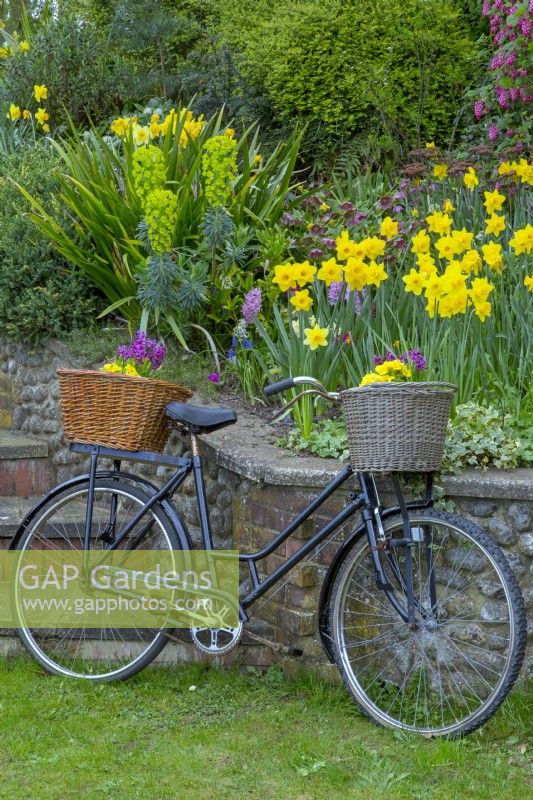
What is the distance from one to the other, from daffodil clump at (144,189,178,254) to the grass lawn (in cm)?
211

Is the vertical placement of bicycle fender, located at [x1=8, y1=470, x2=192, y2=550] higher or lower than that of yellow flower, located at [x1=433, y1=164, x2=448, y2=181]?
lower

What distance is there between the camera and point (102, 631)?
4.30 meters

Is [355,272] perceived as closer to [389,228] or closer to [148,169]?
[389,228]

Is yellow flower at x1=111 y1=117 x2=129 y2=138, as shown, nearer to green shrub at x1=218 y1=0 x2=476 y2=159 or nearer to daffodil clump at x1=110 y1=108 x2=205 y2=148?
daffodil clump at x1=110 y1=108 x2=205 y2=148

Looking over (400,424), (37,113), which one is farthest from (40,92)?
(400,424)

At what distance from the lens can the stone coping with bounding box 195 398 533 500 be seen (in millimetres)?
3727

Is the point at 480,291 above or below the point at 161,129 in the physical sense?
below

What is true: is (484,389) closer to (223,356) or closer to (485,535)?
(485,535)

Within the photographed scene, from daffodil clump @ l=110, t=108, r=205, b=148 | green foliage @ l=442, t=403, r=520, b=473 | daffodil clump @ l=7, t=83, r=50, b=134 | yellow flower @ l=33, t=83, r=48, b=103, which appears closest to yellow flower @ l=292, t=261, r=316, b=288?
green foliage @ l=442, t=403, r=520, b=473

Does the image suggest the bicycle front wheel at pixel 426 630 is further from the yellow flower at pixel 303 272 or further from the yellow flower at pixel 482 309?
the yellow flower at pixel 303 272

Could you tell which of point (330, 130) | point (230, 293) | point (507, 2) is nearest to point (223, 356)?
point (230, 293)

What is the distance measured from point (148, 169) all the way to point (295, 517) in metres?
2.09

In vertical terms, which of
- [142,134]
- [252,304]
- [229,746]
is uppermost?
[142,134]

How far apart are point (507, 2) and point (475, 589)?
447cm
